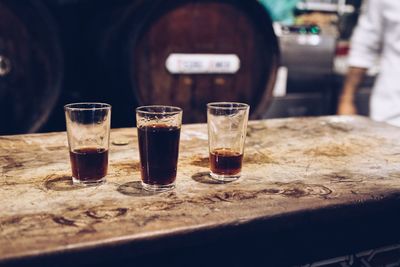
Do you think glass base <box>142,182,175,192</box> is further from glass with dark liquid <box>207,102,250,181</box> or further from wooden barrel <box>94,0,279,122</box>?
wooden barrel <box>94,0,279,122</box>

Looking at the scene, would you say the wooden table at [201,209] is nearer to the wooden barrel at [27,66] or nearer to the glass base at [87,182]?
the glass base at [87,182]

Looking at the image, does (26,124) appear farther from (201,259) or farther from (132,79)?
(201,259)

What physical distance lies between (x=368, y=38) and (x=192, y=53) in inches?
46.6

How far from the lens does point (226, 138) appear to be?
991 mm

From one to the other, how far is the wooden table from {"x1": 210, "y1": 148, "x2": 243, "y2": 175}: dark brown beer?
3cm

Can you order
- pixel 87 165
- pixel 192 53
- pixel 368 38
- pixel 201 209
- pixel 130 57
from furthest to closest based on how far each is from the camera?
pixel 368 38
pixel 192 53
pixel 130 57
pixel 87 165
pixel 201 209

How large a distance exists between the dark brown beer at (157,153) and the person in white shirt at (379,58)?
1.87m

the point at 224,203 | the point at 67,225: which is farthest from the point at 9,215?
the point at 224,203

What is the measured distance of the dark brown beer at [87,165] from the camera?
35.4 inches

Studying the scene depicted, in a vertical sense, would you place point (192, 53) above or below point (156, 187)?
above

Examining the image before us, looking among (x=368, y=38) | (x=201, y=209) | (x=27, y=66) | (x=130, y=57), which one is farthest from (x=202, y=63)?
(x=201, y=209)

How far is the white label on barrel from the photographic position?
6.70ft

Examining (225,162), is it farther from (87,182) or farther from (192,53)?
(192,53)

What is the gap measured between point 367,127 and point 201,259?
3.17 ft
